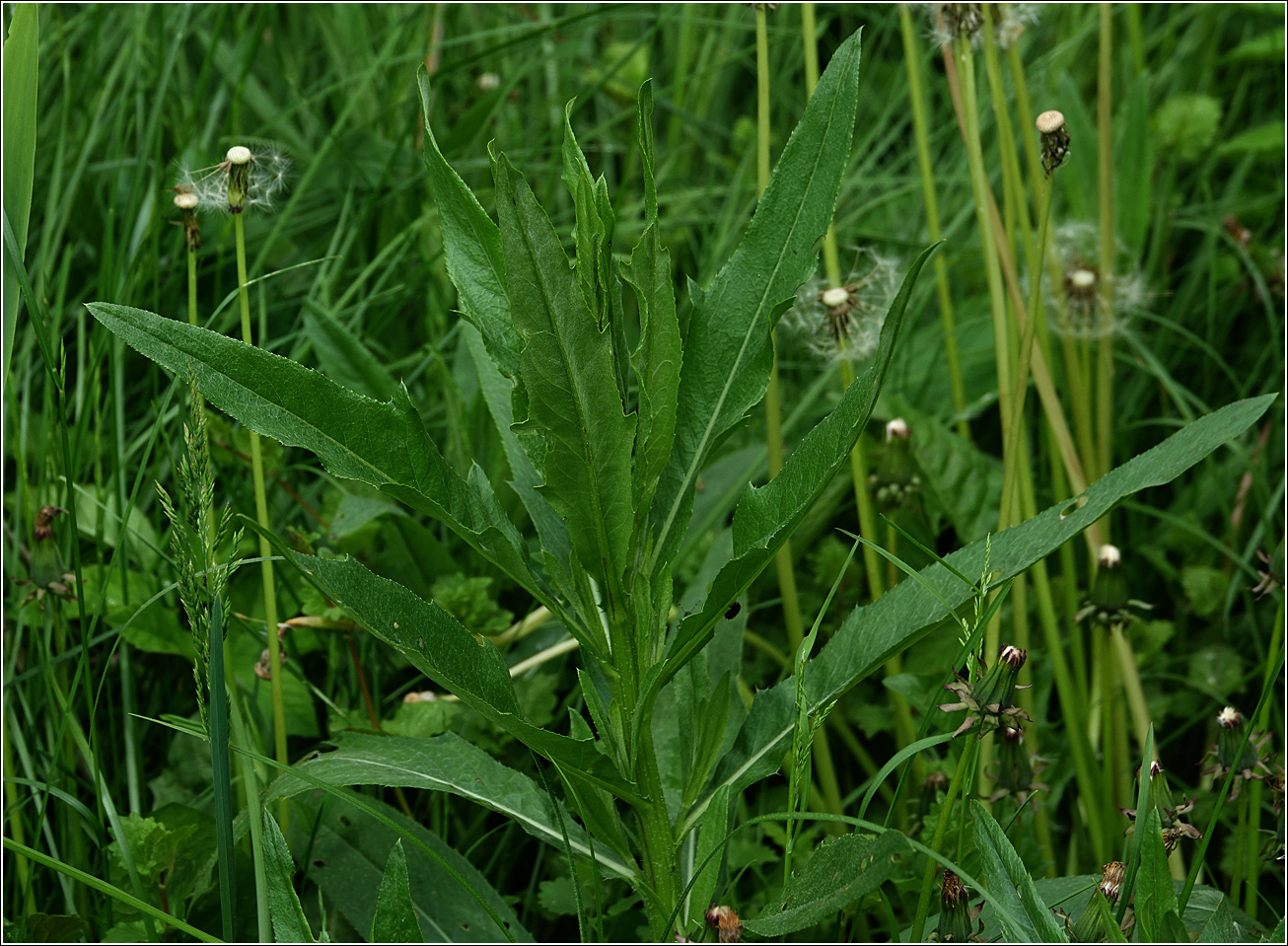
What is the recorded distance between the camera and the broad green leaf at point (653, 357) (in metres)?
0.81

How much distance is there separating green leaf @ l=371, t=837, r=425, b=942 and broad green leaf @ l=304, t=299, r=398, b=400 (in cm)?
76

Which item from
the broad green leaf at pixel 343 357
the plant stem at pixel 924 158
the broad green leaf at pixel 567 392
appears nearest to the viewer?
the broad green leaf at pixel 567 392

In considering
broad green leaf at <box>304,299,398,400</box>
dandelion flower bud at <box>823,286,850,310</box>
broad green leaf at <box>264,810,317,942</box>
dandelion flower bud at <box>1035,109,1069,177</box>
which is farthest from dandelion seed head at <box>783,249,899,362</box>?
broad green leaf at <box>264,810,317,942</box>

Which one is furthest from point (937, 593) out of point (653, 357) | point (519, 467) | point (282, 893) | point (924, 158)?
point (924, 158)

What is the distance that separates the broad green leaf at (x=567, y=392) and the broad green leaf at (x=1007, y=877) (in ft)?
1.05

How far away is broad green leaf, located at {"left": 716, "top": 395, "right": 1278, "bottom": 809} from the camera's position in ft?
2.81

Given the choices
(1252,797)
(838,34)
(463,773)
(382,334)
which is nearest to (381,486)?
(463,773)

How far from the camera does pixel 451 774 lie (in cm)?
95

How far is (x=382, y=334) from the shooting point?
1.90 meters

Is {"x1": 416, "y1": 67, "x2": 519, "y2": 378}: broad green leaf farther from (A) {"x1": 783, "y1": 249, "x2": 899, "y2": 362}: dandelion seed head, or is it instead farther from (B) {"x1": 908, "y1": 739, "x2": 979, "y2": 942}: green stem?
(B) {"x1": 908, "y1": 739, "x2": 979, "y2": 942}: green stem

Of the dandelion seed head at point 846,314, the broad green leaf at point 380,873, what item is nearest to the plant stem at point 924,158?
the dandelion seed head at point 846,314

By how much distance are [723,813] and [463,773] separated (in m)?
0.23

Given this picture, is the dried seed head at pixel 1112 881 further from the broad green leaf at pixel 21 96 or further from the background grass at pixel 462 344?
the broad green leaf at pixel 21 96

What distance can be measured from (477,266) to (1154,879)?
26.5 inches
